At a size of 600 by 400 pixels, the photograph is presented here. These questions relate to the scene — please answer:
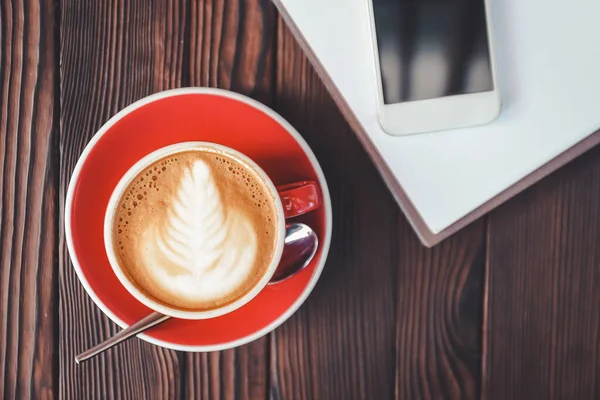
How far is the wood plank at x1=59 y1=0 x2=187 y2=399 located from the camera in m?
0.71

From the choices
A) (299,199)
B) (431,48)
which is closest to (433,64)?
(431,48)

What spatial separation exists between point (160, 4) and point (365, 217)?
0.35 metres

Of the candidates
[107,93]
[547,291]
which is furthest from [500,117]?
[107,93]

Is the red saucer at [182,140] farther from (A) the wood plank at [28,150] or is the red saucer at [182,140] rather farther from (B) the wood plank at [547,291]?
(B) the wood plank at [547,291]

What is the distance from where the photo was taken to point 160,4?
71cm

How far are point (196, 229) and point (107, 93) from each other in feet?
0.78

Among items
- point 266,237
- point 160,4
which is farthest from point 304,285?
point 160,4

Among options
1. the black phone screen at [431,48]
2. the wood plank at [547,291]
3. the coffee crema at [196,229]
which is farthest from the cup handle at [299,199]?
the wood plank at [547,291]

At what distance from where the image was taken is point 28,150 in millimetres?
722

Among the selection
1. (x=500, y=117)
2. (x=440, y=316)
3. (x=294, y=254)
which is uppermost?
(x=500, y=117)

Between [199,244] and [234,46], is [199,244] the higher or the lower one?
the lower one

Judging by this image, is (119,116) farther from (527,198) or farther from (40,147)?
(527,198)

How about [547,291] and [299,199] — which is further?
[547,291]

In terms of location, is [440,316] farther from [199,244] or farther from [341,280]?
[199,244]
